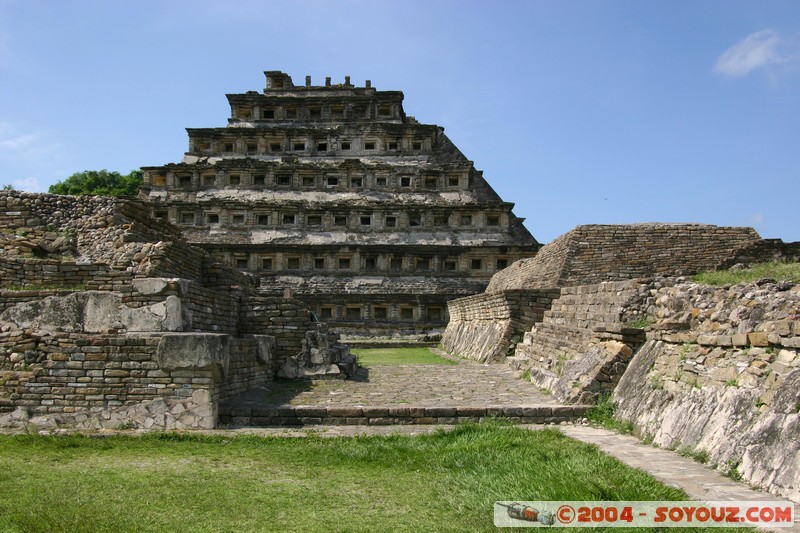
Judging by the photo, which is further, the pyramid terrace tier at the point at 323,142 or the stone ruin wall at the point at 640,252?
the pyramid terrace tier at the point at 323,142

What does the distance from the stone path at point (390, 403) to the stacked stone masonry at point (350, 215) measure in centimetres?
1872

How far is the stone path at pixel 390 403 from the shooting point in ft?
25.7

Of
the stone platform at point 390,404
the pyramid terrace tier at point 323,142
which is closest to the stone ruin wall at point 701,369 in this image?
the stone platform at point 390,404

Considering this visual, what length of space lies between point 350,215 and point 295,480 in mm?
28697

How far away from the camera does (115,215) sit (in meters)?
11.5

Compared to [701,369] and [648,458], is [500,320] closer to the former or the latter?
[701,369]

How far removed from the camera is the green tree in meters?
45.1

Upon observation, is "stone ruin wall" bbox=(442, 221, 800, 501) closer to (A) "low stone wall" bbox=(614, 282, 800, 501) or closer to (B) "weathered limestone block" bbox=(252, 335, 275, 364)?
(A) "low stone wall" bbox=(614, 282, 800, 501)

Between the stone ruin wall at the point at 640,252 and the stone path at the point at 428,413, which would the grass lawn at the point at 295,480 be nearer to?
the stone path at the point at 428,413

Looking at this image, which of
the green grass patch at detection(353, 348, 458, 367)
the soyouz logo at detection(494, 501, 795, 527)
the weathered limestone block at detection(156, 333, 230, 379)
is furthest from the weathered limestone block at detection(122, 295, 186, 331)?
the green grass patch at detection(353, 348, 458, 367)

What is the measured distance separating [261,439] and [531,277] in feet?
45.6

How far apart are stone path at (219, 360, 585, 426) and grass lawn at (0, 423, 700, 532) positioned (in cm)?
106

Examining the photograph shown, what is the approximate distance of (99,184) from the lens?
4600 centimetres

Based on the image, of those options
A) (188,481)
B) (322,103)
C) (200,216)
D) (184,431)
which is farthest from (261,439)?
(322,103)
